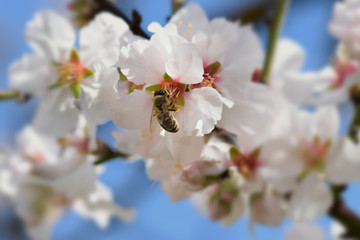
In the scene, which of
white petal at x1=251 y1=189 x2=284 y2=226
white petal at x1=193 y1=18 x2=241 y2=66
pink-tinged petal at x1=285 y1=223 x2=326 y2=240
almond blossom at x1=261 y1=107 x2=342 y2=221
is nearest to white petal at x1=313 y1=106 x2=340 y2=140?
almond blossom at x1=261 y1=107 x2=342 y2=221

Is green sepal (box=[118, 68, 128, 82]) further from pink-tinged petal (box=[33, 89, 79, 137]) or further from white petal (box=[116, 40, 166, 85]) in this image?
pink-tinged petal (box=[33, 89, 79, 137])

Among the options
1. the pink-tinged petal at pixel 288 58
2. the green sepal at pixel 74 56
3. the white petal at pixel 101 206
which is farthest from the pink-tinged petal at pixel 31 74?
the pink-tinged petal at pixel 288 58

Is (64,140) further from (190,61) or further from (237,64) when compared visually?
(190,61)

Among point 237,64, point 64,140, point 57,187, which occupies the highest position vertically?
point 237,64

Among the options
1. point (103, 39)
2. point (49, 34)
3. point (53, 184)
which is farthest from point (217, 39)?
point (53, 184)

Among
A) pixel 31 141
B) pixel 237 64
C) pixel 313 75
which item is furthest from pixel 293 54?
pixel 31 141
